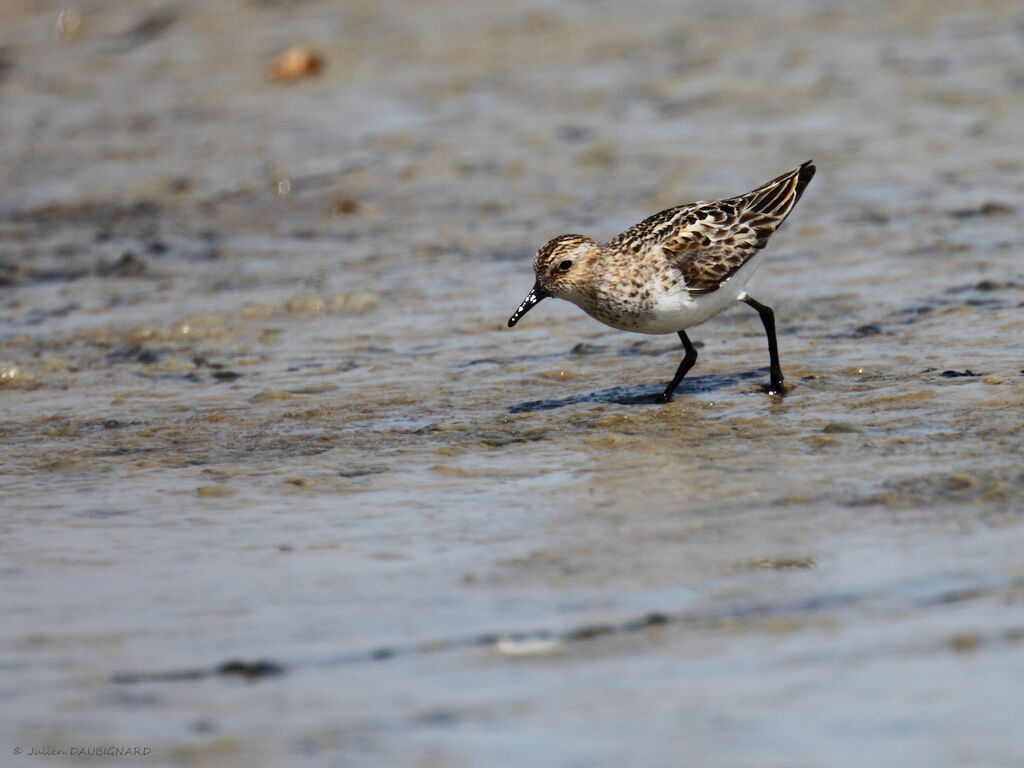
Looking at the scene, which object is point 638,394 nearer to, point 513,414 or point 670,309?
point 670,309

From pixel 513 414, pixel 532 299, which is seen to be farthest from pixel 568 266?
pixel 513 414

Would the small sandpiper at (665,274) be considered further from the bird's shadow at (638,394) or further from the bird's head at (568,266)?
the bird's shadow at (638,394)

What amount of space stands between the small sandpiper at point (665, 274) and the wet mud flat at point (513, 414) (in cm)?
34

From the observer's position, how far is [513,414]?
6.85 meters

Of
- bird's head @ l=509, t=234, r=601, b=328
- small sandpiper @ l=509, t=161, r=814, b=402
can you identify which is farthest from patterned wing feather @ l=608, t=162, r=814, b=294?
bird's head @ l=509, t=234, r=601, b=328

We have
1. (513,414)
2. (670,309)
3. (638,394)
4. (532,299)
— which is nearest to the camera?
(513,414)

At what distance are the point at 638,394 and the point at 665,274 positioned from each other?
59cm

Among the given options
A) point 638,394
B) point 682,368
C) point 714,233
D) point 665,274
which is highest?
point 714,233

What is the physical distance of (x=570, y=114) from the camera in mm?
13406

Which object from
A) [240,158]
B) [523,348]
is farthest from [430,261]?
[240,158]

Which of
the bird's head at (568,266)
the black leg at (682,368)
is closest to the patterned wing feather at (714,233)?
the bird's head at (568,266)

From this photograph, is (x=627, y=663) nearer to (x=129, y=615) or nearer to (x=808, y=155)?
(x=129, y=615)

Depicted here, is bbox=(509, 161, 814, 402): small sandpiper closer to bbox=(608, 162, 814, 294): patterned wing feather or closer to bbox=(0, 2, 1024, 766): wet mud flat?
bbox=(608, 162, 814, 294): patterned wing feather

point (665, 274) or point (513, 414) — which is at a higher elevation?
point (665, 274)
